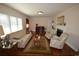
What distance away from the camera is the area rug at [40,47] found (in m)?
1.92

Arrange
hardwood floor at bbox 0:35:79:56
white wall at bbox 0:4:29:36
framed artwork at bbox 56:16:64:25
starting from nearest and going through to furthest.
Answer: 1. white wall at bbox 0:4:29:36
2. hardwood floor at bbox 0:35:79:56
3. framed artwork at bbox 56:16:64:25

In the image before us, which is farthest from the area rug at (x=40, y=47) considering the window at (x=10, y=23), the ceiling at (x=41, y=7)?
the ceiling at (x=41, y=7)

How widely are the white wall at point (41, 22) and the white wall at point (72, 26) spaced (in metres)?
0.33

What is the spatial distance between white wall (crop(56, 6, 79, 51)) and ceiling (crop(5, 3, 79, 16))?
15 cm

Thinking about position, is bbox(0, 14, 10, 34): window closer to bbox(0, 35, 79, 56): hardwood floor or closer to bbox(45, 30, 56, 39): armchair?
bbox(0, 35, 79, 56): hardwood floor

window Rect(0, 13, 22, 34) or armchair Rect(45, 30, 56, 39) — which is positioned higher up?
window Rect(0, 13, 22, 34)

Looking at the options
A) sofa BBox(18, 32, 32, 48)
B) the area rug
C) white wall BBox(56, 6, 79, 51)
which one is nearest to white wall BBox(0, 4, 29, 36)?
sofa BBox(18, 32, 32, 48)

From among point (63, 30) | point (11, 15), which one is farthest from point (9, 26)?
point (63, 30)

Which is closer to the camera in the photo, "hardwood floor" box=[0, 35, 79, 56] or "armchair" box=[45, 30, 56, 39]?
"hardwood floor" box=[0, 35, 79, 56]

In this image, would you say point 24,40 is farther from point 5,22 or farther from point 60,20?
point 60,20

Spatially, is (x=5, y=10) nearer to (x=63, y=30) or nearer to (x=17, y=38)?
(x=17, y=38)

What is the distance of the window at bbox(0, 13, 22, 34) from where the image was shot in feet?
6.08

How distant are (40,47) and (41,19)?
67 centimetres

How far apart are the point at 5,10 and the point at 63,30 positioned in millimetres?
1417
